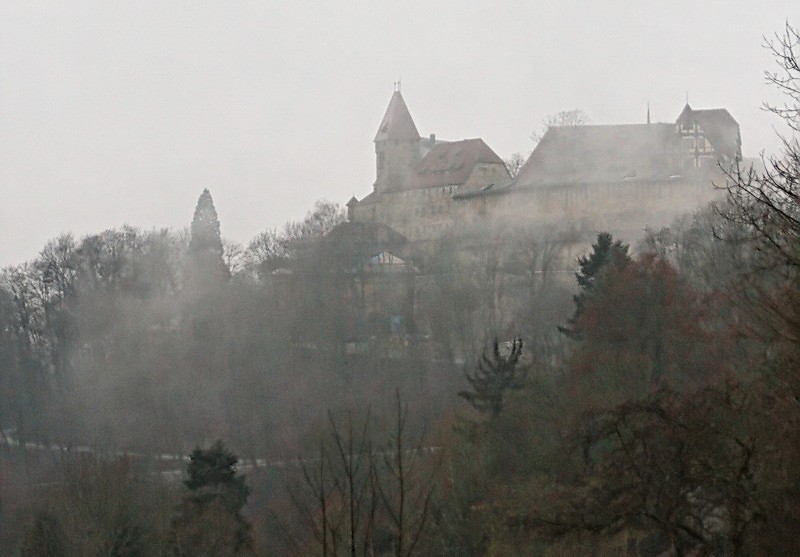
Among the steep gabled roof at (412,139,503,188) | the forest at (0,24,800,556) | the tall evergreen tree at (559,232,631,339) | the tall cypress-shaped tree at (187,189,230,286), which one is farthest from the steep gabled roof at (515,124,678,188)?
the tall evergreen tree at (559,232,631,339)

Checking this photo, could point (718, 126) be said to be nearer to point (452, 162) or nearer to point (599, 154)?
point (599, 154)

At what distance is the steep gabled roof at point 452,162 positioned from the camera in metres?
72.6

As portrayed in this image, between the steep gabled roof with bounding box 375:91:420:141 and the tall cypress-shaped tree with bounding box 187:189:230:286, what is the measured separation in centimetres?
1209

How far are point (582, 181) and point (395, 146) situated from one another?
18435 mm

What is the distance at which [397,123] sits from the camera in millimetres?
79812

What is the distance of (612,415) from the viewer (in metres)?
11.5

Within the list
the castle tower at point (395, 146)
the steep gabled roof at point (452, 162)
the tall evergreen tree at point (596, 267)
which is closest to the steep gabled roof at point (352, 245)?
the steep gabled roof at point (452, 162)

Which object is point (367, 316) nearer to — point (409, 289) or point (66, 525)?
point (409, 289)

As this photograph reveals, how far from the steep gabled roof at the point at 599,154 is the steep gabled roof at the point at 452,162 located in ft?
18.4

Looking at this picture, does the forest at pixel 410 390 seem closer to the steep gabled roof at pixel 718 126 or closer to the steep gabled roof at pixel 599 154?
the steep gabled roof at pixel 599 154

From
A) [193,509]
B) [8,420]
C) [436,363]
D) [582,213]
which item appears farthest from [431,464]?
[582,213]

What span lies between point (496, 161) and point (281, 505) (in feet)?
150

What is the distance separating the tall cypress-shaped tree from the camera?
59.7 meters

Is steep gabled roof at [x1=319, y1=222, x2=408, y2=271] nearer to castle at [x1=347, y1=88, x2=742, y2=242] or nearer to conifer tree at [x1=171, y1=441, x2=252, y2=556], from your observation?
castle at [x1=347, y1=88, x2=742, y2=242]
